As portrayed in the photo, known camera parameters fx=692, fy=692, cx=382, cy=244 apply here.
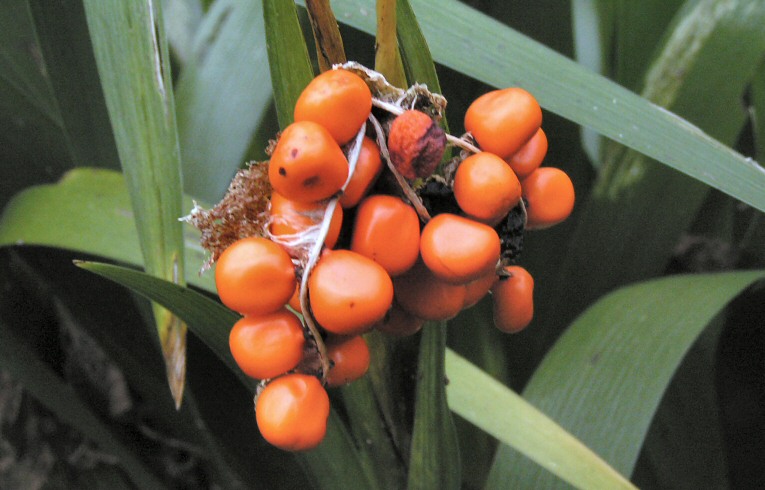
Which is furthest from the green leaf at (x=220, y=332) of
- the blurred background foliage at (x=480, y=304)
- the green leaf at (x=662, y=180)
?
the green leaf at (x=662, y=180)

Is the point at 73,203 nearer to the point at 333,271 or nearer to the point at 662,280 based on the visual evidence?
the point at 333,271

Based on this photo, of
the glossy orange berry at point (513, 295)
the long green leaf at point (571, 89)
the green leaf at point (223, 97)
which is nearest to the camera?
the glossy orange berry at point (513, 295)

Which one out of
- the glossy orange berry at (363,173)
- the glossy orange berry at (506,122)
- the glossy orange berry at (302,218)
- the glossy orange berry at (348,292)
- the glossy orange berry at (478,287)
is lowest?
the glossy orange berry at (478,287)

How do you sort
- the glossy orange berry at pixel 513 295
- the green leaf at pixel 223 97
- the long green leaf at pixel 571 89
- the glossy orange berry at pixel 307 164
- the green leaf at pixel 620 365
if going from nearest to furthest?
the glossy orange berry at pixel 307 164
the glossy orange berry at pixel 513 295
the long green leaf at pixel 571 89
the green leaf at pixel 620 365
the green leaf at pixel 223 97

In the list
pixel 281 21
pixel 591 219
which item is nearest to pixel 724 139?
pixel 591 219

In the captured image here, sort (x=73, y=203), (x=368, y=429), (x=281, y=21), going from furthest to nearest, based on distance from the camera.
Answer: (x=73, y=203) < (x=368, y=429) < (x=281, y=21)

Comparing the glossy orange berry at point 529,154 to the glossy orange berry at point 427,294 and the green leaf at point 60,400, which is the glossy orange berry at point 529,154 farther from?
the green leaf at point 60,400

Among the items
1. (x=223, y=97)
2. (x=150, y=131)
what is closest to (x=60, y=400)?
(x=223, y=97)
